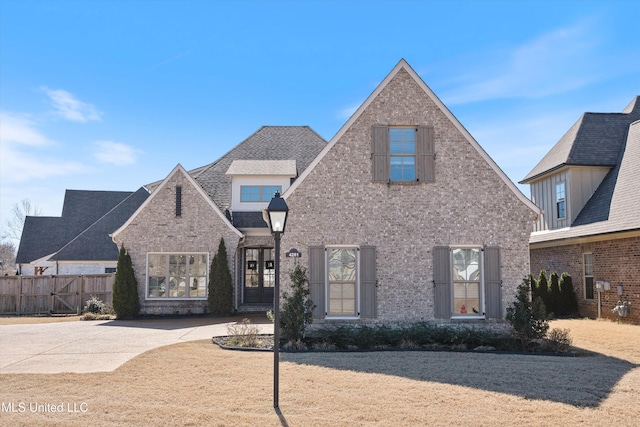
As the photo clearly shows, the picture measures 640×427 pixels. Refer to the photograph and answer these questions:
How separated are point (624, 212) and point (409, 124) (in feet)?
26.0

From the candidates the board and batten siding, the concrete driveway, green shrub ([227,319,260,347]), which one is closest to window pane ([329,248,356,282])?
green shrub ([227,319,260,347])

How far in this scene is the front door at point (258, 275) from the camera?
20.5 metres

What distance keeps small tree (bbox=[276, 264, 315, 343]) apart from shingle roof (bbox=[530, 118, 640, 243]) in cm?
A: 948

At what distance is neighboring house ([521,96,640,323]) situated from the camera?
50.9 ft

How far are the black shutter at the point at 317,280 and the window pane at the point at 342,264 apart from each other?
292 millimetres

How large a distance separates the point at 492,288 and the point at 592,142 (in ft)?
35.6

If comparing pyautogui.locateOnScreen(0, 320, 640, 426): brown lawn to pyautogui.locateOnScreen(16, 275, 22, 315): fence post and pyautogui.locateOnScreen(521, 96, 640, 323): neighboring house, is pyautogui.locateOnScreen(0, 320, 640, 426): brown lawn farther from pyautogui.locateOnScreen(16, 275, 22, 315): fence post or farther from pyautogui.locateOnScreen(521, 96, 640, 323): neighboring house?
pyautogui.locateOnScreen(16, 275, 22, 315): fence post

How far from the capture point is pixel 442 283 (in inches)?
499

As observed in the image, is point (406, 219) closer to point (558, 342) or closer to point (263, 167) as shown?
point (558, 342)

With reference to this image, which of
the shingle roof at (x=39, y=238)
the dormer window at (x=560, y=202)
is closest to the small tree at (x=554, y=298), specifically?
the dormer window at (x=560, y=202)

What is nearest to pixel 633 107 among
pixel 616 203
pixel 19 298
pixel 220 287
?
pixel 616 203

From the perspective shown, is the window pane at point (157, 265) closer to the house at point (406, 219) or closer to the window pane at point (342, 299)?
the house at point (406, 219)

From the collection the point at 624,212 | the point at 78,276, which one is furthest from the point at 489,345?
the point at 78,276

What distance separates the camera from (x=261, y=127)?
25.0 metres
